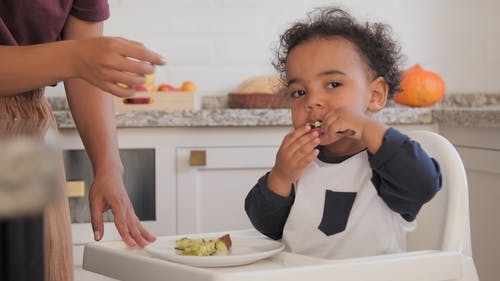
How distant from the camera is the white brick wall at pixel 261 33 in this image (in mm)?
2895

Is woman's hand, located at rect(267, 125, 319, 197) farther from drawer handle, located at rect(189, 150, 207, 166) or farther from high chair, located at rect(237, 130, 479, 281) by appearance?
drawer handle, located at rect(189, 150, 207, 166)

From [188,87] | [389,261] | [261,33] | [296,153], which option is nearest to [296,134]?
[296,153]

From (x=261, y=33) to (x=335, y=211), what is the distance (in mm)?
1814

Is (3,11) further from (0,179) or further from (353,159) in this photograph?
(0,179)

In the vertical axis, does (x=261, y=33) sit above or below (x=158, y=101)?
above

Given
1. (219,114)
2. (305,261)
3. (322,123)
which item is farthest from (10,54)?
(219,114)

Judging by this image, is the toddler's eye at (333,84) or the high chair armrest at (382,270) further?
the toddler's eye at (333,84)

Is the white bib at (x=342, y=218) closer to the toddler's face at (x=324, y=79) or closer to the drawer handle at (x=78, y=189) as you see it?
the toddler's face at (x=324, y=79)

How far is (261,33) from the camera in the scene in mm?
2955

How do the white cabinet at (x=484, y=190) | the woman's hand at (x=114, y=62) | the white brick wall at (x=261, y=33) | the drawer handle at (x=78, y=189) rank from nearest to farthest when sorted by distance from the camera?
the woman's hand at (x=114, y=62)
the white cabinet at (x=484, y=190)
the drawer handle at (x=78, y=189)
the white brick wall at (x=261, y=33)

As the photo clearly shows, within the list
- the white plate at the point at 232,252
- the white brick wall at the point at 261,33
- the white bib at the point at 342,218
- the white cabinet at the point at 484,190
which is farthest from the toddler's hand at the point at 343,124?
the white brick wall at the point at 261,33

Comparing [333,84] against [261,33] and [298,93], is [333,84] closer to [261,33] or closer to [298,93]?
[298,93]

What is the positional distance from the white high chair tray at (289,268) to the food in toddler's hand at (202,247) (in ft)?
0.13

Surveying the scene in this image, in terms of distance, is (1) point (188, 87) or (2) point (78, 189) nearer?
(2) point (78, 189)
